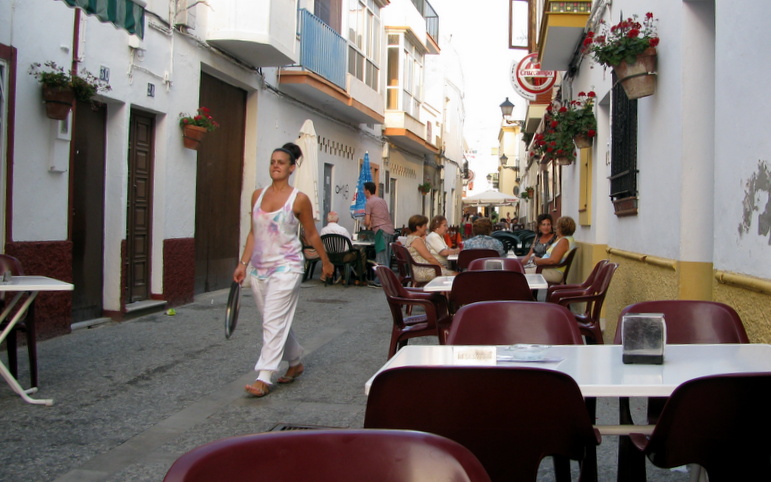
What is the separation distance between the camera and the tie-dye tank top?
5.75 m

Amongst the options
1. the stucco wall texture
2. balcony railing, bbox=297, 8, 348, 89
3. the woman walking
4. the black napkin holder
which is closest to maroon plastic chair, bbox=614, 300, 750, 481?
the stucco wall texture

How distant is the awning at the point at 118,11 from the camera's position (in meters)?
6.45

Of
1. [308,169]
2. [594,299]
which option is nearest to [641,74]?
[594,299]

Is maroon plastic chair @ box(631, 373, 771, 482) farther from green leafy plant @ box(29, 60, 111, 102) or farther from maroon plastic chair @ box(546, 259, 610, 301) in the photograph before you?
green leafy plant @ box(29, 60, 111, 102)

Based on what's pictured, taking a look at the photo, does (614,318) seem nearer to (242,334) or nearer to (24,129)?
(242,334)

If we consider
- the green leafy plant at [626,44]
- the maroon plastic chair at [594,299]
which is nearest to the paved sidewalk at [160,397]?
the maroon plastic chair at [594,299]

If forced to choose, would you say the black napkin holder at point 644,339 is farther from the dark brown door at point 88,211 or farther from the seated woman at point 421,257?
the dark brown door at point 88,211

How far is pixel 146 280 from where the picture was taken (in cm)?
1005

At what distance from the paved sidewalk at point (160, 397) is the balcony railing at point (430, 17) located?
66.1 ft

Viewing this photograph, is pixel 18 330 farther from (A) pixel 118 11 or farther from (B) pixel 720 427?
(B) pixel 720 427

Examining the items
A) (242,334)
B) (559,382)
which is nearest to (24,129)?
(242,334)

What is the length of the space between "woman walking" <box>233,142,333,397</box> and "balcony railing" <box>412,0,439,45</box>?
72.9 feet

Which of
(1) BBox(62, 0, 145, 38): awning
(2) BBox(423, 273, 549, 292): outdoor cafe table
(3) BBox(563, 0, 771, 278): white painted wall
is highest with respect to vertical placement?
(1) BBox(62, 0, 145, 38): awning

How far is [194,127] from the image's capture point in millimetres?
10438
